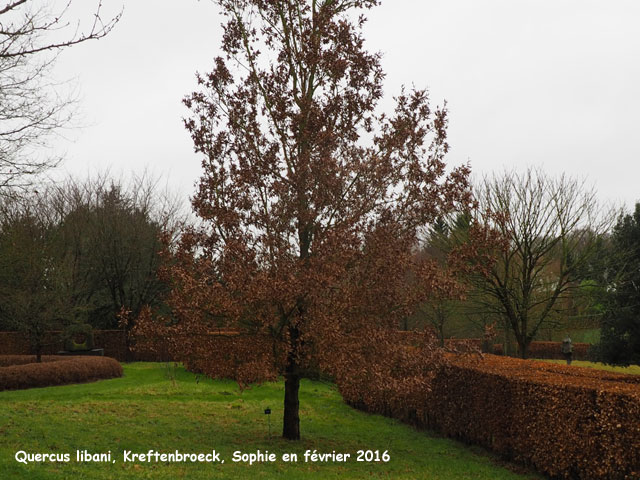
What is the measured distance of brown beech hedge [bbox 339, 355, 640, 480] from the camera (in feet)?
28.8

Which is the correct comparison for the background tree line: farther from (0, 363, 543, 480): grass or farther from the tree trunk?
the tree trunk

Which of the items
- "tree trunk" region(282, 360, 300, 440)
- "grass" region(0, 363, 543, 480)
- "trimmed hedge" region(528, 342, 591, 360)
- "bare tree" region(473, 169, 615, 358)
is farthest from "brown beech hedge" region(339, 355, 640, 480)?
"trimmed hedge" region(528, 342, 591, 360)

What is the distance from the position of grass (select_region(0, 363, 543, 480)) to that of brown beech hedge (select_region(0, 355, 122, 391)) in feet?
2.87

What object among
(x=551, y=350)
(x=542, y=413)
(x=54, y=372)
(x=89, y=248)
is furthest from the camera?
(x=551, y=350)

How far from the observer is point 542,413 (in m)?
10.3

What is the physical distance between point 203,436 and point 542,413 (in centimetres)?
660

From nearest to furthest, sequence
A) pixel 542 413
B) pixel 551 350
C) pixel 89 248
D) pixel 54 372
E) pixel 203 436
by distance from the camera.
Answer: pixel 542 413 < pixel 203 436 < pixel 54 372 < pixel 89 248 < pixel 551 350

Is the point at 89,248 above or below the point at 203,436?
above

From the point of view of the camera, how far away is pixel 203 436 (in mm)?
12398

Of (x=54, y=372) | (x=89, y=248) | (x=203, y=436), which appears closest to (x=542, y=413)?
(x=203, y=436)

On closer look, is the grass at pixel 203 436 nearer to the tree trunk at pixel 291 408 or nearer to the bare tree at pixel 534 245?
the tree trunk at pixel 291 408

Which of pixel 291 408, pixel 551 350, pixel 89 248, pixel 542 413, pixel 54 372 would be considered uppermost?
pixel 89 248

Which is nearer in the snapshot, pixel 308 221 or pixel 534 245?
pixel 308 221

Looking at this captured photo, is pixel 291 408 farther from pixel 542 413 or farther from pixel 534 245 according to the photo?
pixel 534 245
